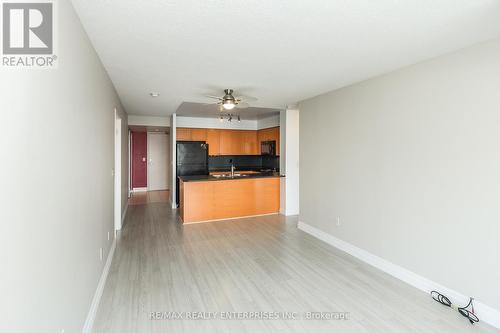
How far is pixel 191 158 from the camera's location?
23.6 feet

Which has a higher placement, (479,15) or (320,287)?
(479,15)

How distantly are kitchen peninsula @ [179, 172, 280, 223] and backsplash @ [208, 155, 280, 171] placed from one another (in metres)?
1.90

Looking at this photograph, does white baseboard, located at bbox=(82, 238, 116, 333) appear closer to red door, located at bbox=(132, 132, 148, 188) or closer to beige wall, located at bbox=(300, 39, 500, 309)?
beige wall, located at bbox=(300, 39, 500, 309)

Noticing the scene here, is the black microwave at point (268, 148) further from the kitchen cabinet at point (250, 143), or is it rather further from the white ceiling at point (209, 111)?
the white ceiling at point (209, 111)

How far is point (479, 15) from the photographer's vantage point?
1.89 m

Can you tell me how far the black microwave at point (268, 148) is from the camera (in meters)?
7.36

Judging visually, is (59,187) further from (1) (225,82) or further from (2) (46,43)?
(1) (225,82)

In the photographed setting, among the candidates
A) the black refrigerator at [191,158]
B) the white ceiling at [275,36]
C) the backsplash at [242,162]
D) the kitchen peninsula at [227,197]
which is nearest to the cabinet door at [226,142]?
the backsplash at [242,162]

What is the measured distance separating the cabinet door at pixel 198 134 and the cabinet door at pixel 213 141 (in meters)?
0.12

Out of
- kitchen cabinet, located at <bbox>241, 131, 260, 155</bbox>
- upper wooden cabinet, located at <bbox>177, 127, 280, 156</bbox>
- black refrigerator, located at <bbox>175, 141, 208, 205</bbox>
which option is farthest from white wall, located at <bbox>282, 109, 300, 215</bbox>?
black refrigerator, located at <bbox>175, 141, 208, 205</bbox>

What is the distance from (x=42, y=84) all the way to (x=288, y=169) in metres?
5.05

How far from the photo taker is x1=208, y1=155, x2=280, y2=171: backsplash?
807cm

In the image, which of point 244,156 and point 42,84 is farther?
point 244,156

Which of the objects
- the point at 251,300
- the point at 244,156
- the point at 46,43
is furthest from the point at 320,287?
the point at 244,156
